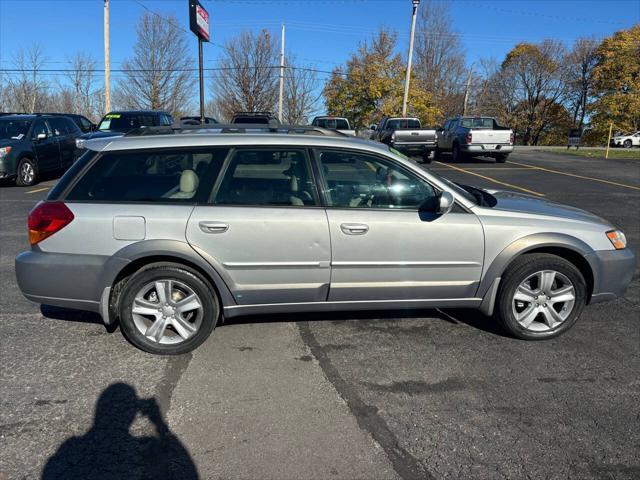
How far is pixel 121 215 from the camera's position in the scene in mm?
3672

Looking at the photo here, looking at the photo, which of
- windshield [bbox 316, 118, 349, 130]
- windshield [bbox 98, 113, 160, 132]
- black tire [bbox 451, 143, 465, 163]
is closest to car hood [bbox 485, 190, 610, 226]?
windshield [bbox 98, 113, 160, 132]

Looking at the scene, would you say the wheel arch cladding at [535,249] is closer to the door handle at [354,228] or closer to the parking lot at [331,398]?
the parking lot at [331,398]

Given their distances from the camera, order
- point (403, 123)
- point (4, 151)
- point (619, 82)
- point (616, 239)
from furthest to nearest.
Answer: point (619, 82)
point (403, 123)
point (4, 151)
point (616, 239)

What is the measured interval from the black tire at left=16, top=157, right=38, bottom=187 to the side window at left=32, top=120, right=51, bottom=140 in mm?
702

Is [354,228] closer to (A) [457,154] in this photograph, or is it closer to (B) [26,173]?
(B) [26,173]

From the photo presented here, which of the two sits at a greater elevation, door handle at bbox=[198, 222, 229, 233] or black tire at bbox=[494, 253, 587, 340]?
door handle at bbox=[198, 222, 229, 233]

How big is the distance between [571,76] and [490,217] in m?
54.0

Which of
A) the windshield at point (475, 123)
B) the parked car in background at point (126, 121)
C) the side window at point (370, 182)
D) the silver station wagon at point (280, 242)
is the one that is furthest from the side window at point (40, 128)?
the windshield at point (475, 123)

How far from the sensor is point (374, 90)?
117 ft

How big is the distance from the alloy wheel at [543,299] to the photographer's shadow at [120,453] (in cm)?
277

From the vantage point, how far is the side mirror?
377 centimetres

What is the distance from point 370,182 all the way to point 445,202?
619 mm

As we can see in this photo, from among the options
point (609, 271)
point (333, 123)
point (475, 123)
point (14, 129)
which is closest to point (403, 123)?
point (475, 123)

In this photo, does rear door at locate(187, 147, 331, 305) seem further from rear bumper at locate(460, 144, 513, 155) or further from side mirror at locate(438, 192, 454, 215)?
rear bumper at locate(460, 144, 513, 155)
